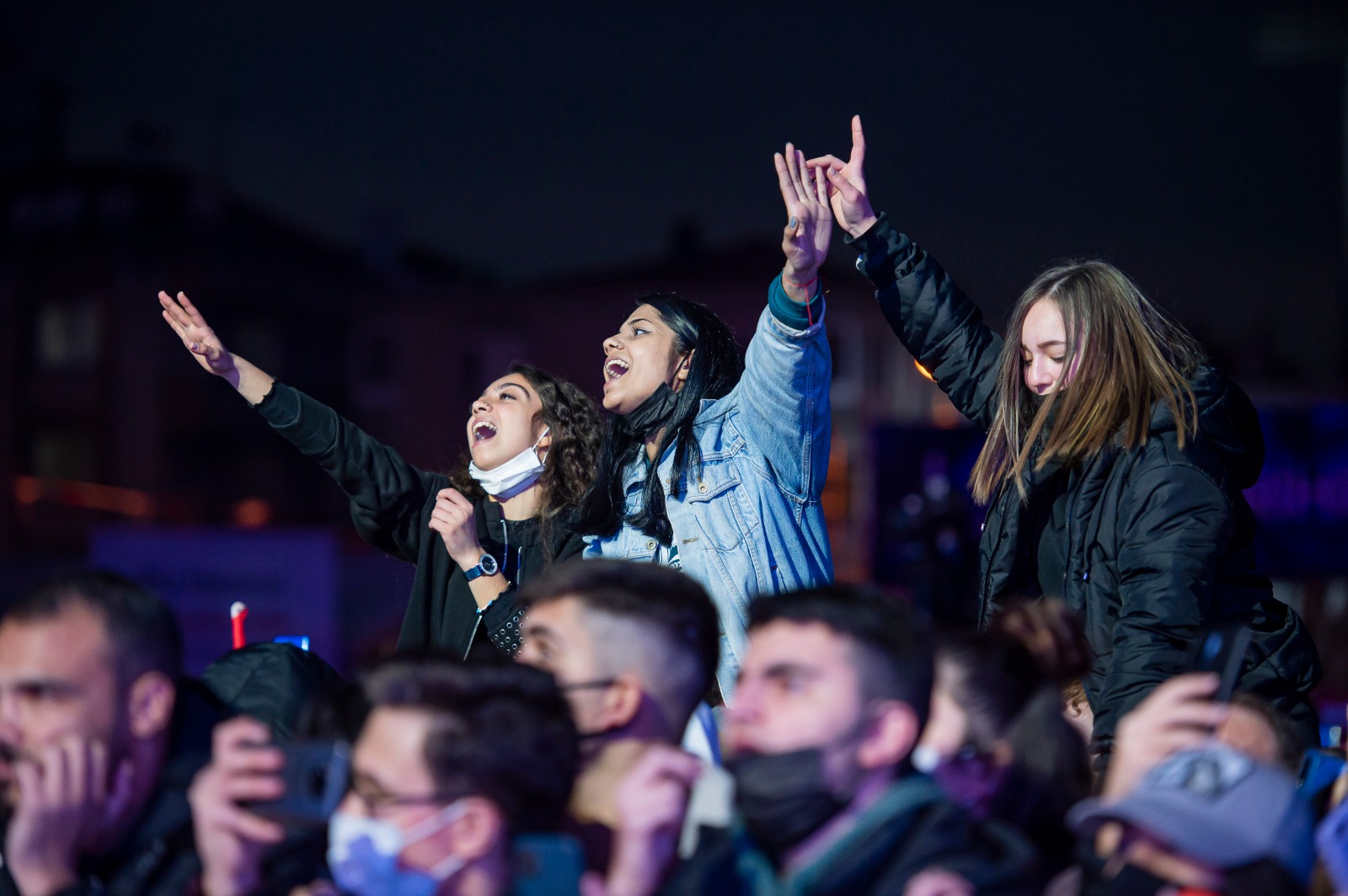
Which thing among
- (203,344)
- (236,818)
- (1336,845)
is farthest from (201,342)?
(1336,845)

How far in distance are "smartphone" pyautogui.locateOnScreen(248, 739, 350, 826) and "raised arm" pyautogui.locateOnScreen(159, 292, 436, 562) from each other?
1645 millimetres

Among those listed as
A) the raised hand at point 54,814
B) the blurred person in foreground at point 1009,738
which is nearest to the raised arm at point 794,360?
the blurred person in foreground at point 1009,738

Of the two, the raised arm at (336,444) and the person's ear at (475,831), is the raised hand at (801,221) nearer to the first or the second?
the raised arm at (336,444)

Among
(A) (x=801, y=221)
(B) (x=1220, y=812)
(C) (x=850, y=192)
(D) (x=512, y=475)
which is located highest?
(C) (x=850, y=192)

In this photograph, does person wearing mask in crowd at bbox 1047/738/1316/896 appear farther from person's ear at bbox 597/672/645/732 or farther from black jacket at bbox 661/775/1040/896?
person's ear at bbox 597/672/645/732

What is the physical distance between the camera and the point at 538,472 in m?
3.72

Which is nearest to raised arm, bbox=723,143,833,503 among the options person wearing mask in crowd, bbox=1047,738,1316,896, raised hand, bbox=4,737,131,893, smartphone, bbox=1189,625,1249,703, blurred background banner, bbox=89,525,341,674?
smartphone, bbox=1189,625,1249,703

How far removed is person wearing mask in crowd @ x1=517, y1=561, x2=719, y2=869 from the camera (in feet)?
6.96

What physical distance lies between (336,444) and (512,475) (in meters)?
0.46

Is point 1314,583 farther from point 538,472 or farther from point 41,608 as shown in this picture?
point 41,608

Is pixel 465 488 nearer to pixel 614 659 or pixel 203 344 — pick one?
pixel 203 344

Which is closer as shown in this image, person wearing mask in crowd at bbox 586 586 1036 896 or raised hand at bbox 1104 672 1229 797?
person wearing mask in crowd at bbox 586 586 1036 896

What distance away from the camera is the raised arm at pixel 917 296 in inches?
129

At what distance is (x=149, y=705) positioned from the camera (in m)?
2.04
